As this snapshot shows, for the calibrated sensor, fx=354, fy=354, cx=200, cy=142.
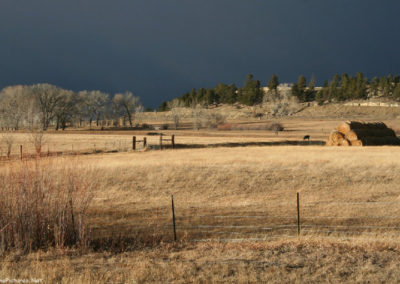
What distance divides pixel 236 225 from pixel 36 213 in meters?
7.27

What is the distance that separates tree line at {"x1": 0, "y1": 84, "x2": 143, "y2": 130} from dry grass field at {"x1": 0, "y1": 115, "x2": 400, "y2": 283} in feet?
203

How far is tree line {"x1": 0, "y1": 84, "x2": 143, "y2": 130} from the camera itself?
86125 mm

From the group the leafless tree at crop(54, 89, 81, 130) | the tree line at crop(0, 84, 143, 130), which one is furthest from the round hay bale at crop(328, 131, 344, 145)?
the leafless tree at crop(54, 89, 81, 130)

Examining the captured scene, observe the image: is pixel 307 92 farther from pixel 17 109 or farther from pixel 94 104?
pixel 17 109

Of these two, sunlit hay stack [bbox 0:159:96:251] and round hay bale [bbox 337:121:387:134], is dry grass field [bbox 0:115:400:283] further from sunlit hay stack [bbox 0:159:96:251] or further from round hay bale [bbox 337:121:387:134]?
round hay bale [bbox 337:121:387:134]

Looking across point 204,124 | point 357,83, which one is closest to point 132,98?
point 204,124

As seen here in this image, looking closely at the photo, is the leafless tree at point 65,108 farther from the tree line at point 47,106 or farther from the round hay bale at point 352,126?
the round hay bale at point 352,126

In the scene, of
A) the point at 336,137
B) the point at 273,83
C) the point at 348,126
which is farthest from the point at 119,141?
the point at 273,83

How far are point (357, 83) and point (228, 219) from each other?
15017cm

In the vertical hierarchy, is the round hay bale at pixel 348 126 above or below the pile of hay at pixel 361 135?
above

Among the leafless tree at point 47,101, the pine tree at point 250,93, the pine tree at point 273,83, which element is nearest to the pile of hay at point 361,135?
the leafless tree at point 47,101

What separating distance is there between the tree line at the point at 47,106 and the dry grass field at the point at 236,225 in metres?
62.0

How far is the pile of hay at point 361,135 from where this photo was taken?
137ft

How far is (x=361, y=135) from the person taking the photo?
4203 cm
